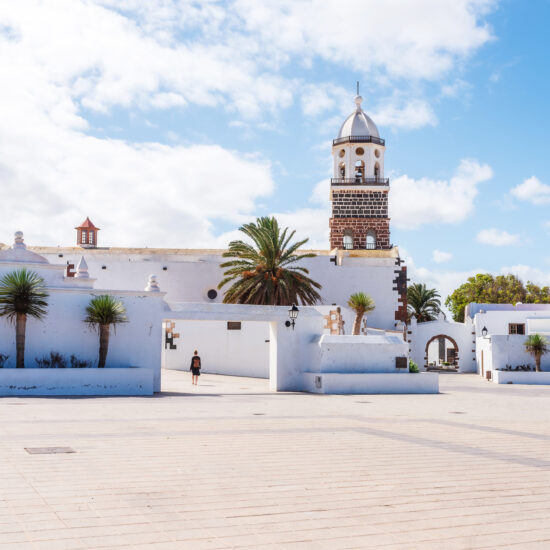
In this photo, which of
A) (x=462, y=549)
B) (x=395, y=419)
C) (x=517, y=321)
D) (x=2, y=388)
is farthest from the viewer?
(x=517, y=321)

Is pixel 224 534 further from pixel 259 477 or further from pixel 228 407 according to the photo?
pixel 228 407

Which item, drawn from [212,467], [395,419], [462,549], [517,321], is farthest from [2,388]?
[517,321]

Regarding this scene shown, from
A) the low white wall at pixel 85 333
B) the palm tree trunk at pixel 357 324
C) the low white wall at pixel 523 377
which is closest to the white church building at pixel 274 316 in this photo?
the low white wall at pixel 85 333

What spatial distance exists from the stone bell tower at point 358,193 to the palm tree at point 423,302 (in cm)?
973

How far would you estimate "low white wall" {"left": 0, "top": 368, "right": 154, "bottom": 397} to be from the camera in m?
16.0

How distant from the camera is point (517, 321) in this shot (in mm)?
39906

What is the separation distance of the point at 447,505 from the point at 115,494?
277 cm

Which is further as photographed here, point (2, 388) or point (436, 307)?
point (436, 307)

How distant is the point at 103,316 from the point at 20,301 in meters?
2.09

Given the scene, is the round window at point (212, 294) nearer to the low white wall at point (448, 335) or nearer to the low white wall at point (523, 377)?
the low white wall at point (448, 335)

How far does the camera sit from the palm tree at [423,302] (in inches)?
1988

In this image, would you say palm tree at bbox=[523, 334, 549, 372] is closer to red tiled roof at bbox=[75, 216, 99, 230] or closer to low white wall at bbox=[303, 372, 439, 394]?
low white wall at bbox=[303, 372, 439, 394]

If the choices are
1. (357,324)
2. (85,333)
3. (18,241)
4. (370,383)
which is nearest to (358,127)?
(357,324)

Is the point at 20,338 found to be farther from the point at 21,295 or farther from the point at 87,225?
the point at 87,225
